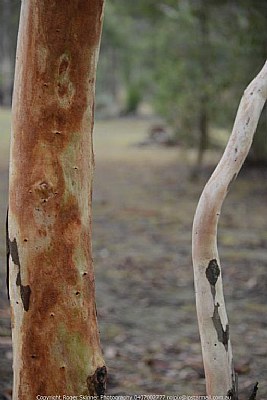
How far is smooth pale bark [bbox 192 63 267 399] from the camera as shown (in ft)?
9.91

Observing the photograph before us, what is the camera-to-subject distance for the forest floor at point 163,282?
15.9 feet

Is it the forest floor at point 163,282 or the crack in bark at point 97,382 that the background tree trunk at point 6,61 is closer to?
the forest floor at point 163,282

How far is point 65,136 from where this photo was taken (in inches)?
116

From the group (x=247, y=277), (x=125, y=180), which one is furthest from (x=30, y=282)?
(x=125, y=180)

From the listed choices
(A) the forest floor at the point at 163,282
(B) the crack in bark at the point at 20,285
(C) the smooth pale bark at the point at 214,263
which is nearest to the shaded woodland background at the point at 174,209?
(A) the forest floor at the point at 163,282

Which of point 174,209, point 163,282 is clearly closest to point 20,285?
point 163,282

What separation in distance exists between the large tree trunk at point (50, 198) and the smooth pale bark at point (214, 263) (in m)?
0.47

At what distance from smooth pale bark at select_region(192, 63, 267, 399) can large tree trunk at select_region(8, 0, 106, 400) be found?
470 mm

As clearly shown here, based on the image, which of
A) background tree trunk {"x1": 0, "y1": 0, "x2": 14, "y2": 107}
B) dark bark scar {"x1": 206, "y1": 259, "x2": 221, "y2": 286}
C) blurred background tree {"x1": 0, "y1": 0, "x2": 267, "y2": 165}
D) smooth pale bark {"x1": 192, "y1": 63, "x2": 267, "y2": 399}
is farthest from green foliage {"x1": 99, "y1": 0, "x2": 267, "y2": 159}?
dark bark scar {"x1": 206, "y1": 259, "x2": 221, "y2": 286}

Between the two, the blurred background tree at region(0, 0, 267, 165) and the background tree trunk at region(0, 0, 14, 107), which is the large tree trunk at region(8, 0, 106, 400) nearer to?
the blurred background tree at region(0, 0, 267, 165)

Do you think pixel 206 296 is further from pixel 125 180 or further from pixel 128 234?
pixel 125 180

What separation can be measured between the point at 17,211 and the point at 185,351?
2.69 meters

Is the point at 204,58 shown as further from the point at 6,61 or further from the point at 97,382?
the point at 97,382

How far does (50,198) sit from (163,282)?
4.51 m
